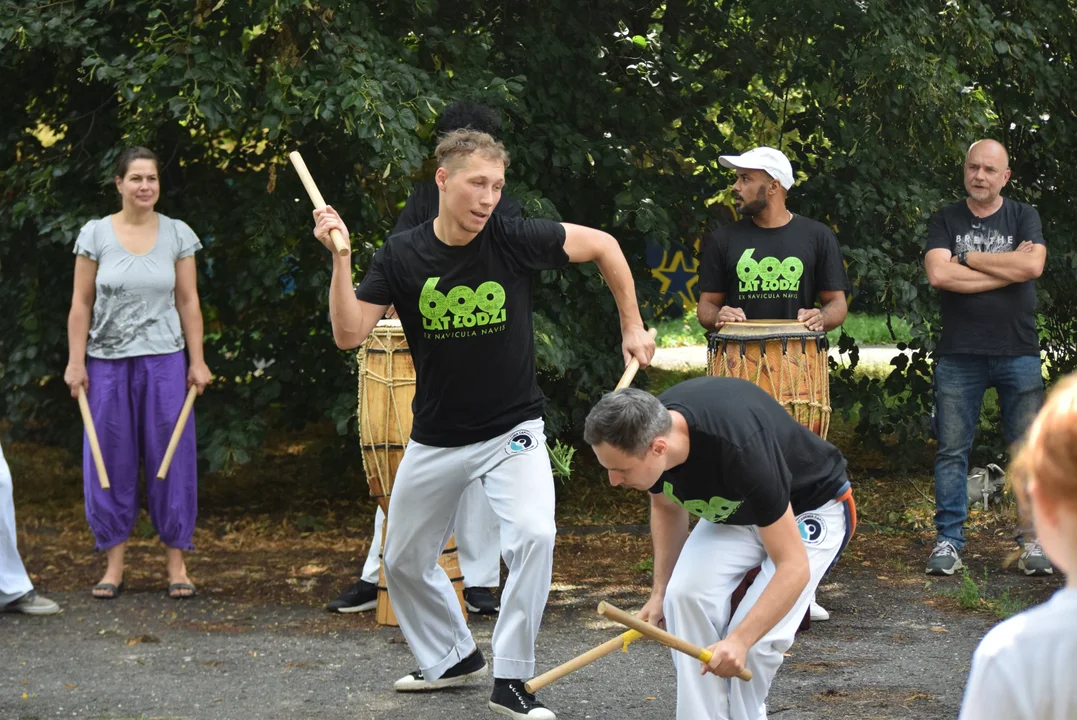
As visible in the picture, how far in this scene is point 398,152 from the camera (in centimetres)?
649

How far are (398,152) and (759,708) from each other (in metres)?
3.46

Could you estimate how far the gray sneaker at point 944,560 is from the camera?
670 cm

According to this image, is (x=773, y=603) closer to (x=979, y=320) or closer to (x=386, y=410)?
(x=386, y=410)

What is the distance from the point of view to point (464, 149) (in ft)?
15.1

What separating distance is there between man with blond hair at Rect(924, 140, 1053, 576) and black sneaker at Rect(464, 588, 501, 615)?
2192 mm

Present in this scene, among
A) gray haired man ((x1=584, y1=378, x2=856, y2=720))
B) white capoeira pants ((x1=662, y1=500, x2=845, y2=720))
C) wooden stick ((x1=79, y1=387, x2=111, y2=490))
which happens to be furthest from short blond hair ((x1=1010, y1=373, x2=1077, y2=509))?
wooden stick ((x1=79, y1=387, x2=111, y2=490))

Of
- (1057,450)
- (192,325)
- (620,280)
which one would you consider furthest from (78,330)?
(1057,450)

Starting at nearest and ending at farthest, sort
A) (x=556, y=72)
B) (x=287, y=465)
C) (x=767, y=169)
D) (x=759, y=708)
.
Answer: (x=759, y=708)
(x=767, y=169)
(x=556, y=72)
(x=287, y=465)

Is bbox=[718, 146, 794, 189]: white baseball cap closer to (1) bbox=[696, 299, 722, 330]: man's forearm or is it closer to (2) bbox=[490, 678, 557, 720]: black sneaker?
(1) bbox=[696, 299, 722, 330]: man's forearm

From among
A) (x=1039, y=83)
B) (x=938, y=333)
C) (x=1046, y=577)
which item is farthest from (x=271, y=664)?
(x=1039, y=83)

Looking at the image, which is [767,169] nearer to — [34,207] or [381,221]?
[381,221]

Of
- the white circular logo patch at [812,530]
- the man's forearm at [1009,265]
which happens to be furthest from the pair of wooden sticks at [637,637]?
the man's forearm at [1009,265]

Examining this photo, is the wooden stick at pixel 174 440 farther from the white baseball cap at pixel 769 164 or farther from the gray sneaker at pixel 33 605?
the white baseball cap at pixel 769 164

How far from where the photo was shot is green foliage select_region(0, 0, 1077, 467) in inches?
289
